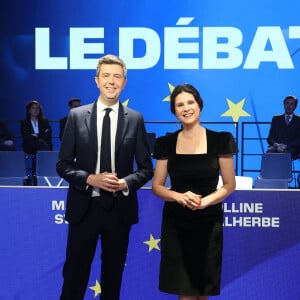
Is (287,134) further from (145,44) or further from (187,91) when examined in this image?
(187,91)

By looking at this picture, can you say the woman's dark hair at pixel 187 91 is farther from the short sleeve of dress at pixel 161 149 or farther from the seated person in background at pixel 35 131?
the seated person in background at pixel 35 131

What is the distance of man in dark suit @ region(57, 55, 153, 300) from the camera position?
114 inches

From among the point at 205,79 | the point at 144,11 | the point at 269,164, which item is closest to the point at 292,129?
the point at 269,164

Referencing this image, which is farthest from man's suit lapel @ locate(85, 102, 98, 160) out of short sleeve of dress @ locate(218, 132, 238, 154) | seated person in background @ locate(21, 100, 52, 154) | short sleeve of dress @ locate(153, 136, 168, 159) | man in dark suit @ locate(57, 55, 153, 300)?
seated person in background @ locate(21, 100, 52, 154)

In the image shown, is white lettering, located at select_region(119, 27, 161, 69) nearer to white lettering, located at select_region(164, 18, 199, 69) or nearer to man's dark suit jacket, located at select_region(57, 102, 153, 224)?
white lettering, located at select_region(164, 18, 199, 69)

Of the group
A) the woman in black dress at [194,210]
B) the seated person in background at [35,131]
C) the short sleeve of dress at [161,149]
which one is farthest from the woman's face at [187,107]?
the seated person in background at [35,131]

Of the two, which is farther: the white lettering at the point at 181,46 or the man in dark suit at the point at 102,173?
the white lettering at the point at 181,46

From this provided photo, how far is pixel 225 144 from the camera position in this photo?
2.92 metres

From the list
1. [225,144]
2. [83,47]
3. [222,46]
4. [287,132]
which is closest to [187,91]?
[225,144]

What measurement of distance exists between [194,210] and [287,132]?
5.74 metres

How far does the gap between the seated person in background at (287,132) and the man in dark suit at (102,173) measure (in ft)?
18.5

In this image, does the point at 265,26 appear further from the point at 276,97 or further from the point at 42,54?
the point at 42,54

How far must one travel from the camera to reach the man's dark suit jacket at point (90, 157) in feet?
9.59

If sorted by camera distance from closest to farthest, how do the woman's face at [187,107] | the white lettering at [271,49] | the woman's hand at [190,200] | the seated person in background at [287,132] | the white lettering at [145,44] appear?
the woman's hand at [190,200] → the woman's face at [187,107] → the seated person in background at [287,132] → the white lettering at [271,49] → the white lettering at [145,44]
